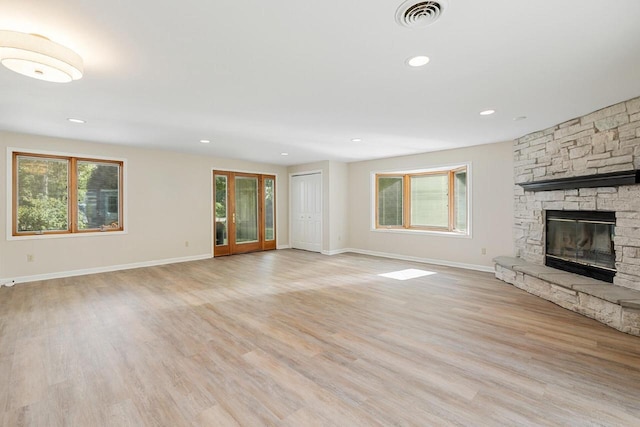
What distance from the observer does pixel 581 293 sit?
10.7 ft

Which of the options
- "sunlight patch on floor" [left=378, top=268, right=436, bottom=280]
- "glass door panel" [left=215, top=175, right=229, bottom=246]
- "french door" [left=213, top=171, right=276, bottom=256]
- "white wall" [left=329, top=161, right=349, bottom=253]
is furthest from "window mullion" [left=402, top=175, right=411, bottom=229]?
"glass door panel" [left=215, top=175, right=229, bottom=246]

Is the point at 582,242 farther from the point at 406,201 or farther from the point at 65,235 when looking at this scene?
the point at 65,235

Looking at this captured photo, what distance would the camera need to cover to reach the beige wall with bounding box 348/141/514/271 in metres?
5.12

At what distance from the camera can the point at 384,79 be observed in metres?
2.62

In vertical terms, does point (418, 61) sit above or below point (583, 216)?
above

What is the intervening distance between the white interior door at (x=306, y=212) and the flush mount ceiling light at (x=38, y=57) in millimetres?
5647

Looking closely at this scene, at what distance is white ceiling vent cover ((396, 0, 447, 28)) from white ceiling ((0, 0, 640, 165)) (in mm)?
63

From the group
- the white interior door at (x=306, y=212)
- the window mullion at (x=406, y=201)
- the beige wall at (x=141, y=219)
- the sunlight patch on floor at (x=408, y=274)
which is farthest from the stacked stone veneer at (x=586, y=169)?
the beige wall at (x=141, y=219)

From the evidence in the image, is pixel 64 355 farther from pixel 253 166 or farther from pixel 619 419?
pixel 253 166

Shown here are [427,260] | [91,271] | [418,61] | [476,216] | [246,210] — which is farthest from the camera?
[246,210]

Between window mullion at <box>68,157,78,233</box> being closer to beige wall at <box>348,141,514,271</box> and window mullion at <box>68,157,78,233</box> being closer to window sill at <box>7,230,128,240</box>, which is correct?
window sill at <box>7,230,128,240</box>

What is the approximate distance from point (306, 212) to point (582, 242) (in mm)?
5520

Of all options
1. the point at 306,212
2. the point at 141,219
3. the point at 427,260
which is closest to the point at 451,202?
the point at 427,260

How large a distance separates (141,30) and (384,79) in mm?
1870
